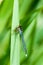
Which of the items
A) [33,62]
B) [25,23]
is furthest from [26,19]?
[33,62]

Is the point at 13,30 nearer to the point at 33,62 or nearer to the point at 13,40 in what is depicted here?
the point at 13,40

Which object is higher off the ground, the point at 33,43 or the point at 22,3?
the point at 22,3

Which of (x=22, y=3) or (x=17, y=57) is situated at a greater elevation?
(x=22, y=3)

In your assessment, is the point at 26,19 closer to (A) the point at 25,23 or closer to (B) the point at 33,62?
(A) the point at 25,23

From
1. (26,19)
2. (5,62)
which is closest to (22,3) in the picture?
(26,19)

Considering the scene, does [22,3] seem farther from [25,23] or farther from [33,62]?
[33,62]
